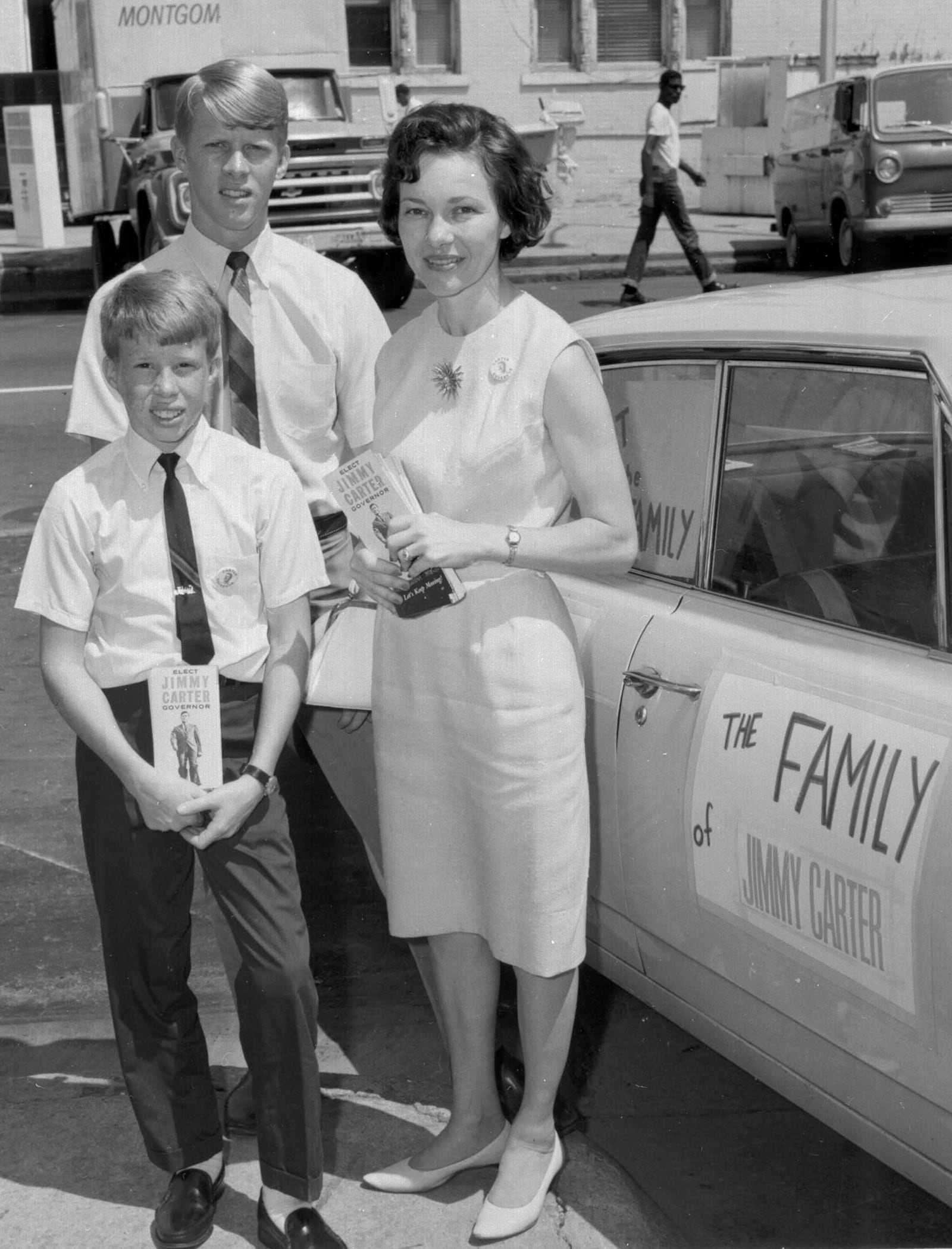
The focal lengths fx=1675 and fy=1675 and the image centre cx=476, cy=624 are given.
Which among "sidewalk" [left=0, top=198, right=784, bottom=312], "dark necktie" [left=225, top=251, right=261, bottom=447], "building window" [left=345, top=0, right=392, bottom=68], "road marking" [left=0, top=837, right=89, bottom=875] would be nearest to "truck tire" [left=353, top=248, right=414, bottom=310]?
"sidewalk" [left=0, top=198, right=784, bottom=312]

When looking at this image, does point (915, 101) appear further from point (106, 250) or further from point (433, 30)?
point (433, 30)

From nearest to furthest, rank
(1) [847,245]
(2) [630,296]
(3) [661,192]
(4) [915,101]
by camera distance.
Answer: (3) [661,192]
(2) [630,296]
(4) [915,101]
(1) [847,245]

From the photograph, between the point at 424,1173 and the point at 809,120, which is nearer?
the point at 424,1173

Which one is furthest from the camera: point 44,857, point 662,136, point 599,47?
point 599,47

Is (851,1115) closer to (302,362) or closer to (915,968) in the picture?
(915,968)

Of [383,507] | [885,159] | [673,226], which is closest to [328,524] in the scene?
[383,507]

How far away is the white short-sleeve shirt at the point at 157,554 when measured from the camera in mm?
2689

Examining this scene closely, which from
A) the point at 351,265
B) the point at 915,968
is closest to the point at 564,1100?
the point at 915,968

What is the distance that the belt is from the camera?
3.35 m

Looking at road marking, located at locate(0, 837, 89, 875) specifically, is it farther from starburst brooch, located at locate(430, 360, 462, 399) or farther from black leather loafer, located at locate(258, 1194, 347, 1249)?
starburst brooch, located at locate(430, 360, 462, 399)

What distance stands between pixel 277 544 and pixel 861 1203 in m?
1.57

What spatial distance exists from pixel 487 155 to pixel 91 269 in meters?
17.4

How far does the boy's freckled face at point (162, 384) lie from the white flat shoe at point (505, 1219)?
4.62ft

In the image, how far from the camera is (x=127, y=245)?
17750 mm
